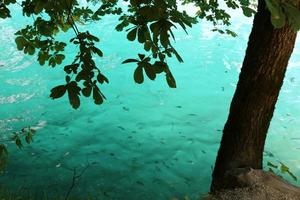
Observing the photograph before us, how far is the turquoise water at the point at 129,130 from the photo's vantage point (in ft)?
23.0

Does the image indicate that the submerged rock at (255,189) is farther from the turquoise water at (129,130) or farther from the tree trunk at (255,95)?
the turquoise water at (129,130)

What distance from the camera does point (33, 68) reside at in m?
14.8

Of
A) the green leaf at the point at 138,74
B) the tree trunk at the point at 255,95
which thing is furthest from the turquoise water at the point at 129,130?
the green leaf at the point at 138,74

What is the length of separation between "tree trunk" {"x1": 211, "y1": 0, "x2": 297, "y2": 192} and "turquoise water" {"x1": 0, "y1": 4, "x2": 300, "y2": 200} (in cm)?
312

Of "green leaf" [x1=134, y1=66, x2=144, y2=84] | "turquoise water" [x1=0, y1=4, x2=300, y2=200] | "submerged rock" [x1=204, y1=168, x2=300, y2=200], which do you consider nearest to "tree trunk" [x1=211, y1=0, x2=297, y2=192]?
"submerged rock" [x1=204, y1=168, x2=300, y2=200]

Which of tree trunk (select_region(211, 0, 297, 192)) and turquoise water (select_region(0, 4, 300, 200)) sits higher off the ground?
tree trunk (select_region(211, 0, 297, 192))

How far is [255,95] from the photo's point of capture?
3393mm

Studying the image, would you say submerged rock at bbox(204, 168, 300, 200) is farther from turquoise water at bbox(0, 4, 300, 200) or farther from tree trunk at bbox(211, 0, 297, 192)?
turquoise water at bbox(0, 4, 300, 200)

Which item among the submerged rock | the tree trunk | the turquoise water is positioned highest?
the tree trunk

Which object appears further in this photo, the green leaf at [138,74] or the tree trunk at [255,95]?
the tree trunk at [255,95]

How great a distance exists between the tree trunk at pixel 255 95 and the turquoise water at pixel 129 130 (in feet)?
10.2

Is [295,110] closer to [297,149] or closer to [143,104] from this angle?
[297,149]

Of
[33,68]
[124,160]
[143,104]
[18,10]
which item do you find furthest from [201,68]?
[18,10]

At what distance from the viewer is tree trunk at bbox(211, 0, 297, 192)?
3240mm
